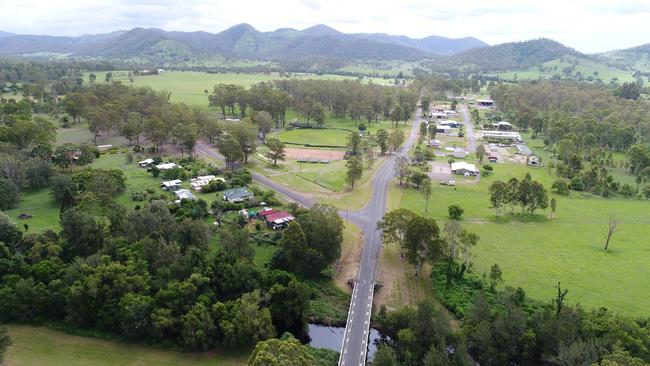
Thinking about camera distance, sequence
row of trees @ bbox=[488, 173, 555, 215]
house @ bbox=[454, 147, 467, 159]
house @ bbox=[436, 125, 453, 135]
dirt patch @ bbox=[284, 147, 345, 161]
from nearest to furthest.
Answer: row of trees @ bbox=[488, 173, 555, 215] < dirt patch @ bbox=[284, 147, 345, 161] < house @ bbox=[454, 147, 467, 159] < house @ bbox=[436, 125, 453, 135]

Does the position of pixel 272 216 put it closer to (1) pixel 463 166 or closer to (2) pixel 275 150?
(2) pixel 275 150

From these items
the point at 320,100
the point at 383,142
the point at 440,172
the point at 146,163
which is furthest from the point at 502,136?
the point at 146,163

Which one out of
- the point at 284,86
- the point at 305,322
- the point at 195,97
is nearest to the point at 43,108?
the point at 195,97

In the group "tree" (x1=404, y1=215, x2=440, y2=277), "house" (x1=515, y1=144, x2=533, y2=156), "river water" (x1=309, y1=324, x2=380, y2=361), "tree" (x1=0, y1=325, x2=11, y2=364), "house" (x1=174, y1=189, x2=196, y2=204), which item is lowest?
"river water" (x1=309, y1=324, x2=380, y2=361)

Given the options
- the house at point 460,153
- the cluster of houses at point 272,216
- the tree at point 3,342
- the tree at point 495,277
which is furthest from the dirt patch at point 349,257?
the house at point 460,153

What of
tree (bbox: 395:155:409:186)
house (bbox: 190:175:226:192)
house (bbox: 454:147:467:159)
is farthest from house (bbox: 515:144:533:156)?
house (bbox: 190:175:226:192)

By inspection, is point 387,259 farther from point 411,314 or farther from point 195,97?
point 195,97

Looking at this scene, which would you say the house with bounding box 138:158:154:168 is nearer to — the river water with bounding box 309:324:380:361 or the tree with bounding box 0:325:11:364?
the tree with bounding box 0:325:11:364
